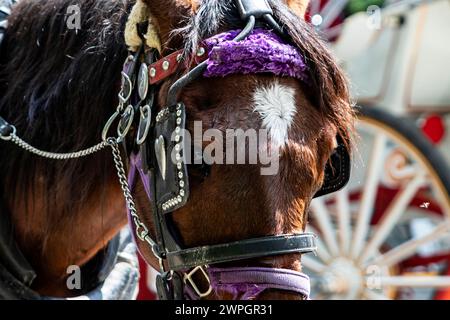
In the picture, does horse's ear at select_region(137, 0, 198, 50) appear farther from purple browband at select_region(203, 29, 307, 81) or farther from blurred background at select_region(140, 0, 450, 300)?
blurred background at select_region(140, 0, 450, 300)

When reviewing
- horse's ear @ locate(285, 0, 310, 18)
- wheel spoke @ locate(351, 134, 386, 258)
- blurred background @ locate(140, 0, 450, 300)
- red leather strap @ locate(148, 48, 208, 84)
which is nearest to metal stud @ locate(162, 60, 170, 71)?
red leather strap @ locate(148, 48, 208, 84)

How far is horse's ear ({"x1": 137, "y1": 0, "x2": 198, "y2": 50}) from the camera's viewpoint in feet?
4.79

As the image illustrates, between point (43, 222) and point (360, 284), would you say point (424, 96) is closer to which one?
point (360, 284)

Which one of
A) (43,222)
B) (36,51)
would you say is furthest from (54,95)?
(43,222)

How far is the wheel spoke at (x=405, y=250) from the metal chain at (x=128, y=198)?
180 cm

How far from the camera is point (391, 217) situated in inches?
126

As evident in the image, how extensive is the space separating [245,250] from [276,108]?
0.80ft

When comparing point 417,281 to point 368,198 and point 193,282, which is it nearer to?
point 368,198

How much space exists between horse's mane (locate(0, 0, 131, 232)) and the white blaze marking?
1.24ft

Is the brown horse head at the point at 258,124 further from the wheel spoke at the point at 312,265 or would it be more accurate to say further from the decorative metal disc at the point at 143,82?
the wheel spoke at the point at 312,265

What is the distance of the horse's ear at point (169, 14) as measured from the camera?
4.79 ft

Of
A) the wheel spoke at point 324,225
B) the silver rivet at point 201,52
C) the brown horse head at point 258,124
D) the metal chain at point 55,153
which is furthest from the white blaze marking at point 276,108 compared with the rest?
the wheel spoke at point 324,225
